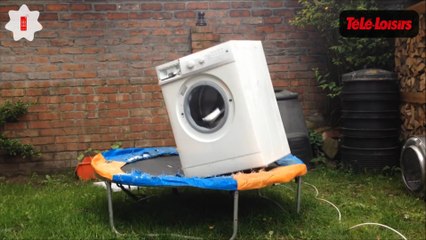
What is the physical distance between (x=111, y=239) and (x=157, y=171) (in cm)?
61

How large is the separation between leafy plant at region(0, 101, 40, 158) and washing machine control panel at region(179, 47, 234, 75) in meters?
2.07

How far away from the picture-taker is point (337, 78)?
4.14 meters

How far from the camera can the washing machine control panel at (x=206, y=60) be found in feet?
7.61

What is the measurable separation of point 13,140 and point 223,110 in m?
2.31

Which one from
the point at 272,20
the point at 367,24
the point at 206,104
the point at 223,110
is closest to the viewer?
the point at 367,24

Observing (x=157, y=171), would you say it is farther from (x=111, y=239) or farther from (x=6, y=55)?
(x=6, y=55)

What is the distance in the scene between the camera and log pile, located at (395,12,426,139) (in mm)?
3412

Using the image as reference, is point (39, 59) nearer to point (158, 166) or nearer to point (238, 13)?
point (158, 166)

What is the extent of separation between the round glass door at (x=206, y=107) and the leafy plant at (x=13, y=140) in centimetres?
202

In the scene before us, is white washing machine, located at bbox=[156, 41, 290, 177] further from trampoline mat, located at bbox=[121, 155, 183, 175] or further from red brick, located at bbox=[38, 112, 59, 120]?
red brick, located at bbox=[38, 112, 59, 120]

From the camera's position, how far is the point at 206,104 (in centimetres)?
262

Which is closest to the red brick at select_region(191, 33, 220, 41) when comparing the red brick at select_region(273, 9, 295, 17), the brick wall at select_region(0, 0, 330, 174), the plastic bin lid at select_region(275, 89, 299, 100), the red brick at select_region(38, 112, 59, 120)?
the brick wall at select_region(0, 0, 330, 174)

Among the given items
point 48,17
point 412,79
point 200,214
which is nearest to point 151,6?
point 48,17

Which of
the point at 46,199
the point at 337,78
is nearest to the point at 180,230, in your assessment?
the point at 46,199
